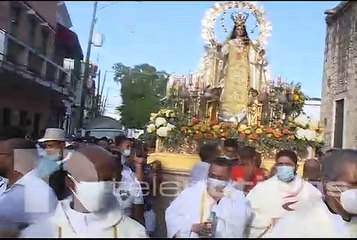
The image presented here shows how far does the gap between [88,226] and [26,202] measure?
73 cm

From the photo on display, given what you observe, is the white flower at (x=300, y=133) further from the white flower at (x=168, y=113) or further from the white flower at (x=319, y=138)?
the white flower at (x=168, y=113)

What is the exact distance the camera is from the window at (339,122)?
47.8 feet

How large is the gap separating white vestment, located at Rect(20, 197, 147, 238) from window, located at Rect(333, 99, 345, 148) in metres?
12.6

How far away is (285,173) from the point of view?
3957mm

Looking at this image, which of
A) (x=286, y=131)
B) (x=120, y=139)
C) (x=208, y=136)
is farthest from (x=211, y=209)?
(x=286, y=131)

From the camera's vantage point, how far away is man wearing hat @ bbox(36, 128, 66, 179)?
3.45m

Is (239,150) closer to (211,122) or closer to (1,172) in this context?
(1,172)

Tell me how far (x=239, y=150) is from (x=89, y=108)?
1.30 meters

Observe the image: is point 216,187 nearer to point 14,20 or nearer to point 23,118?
point 23,118

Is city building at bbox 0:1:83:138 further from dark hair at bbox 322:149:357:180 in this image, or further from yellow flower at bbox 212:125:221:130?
yellow flower at bbox 212:125:221:130

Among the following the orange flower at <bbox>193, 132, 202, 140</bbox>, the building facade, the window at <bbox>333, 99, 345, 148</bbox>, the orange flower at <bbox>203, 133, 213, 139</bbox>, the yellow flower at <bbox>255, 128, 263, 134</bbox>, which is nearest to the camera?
the orange flower at <bbox>203, 133, 213, 139</bbox>

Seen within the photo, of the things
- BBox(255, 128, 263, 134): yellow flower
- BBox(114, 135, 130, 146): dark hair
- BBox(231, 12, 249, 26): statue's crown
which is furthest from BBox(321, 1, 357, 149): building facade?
BBox(114, 135, 130, 146): dark hair

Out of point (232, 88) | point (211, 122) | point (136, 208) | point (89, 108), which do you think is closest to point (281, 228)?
point (136, 208)

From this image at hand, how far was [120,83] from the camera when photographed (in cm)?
396
